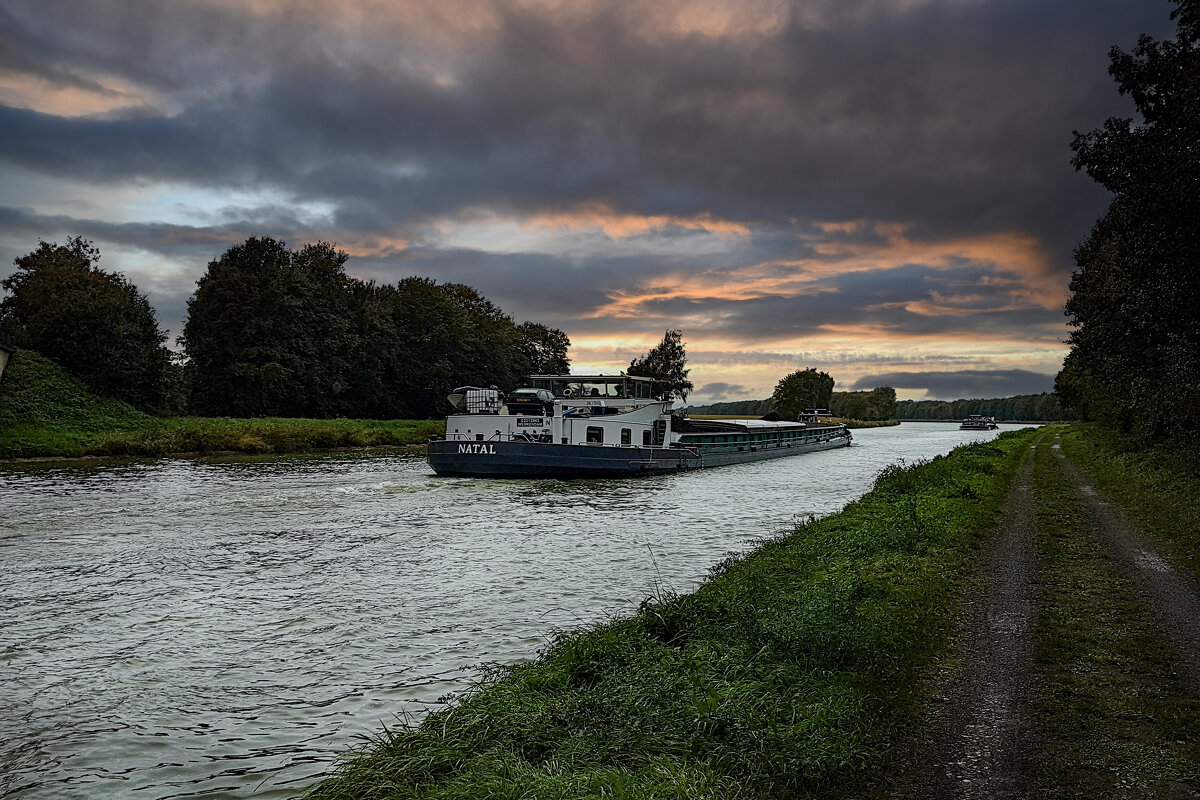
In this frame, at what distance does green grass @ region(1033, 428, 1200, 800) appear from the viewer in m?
5.27

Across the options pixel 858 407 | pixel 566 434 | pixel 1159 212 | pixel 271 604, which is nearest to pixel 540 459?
pixel 566 434

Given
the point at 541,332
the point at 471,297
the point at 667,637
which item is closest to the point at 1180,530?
the point at 667,637

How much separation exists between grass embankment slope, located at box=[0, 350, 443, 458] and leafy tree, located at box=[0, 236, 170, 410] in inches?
65.5

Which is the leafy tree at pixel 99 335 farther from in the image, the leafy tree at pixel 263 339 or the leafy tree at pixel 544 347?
the leafy tree at pixel 544 347

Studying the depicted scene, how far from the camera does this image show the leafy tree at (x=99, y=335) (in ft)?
160

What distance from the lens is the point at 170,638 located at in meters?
10.4

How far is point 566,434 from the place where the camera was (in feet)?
123

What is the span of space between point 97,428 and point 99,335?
9432 millimetres

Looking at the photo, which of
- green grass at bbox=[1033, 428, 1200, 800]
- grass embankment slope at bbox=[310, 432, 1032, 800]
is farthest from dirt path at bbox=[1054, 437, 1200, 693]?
grass embankment slope at bbox=[310, 432, 1032, 800]

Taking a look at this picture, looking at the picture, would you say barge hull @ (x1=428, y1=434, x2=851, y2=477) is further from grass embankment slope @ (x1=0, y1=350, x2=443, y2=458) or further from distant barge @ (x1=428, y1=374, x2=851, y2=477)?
grass embankment slope @ (x1=0, y1=350, x2=443, y2=458)

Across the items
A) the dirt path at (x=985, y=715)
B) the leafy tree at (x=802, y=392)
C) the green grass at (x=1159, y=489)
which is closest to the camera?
the dirt path at (x=985, y=715)

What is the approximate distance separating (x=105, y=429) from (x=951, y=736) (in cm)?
4831

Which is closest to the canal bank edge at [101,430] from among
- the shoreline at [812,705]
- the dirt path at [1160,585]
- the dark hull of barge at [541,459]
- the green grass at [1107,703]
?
the dark hull of barge at [541,459]

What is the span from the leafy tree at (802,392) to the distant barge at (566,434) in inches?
4898
